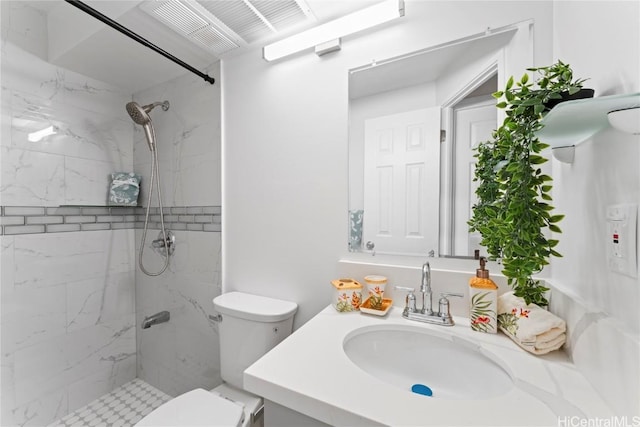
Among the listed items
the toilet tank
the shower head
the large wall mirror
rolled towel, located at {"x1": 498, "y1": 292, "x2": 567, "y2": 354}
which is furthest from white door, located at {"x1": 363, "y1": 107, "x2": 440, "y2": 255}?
the shower head

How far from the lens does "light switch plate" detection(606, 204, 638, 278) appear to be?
46cm

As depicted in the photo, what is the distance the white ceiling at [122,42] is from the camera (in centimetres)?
115

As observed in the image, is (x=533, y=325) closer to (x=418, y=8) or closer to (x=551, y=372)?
(x=551, y=372)

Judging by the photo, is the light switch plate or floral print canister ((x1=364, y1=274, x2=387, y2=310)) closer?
the light switch plate

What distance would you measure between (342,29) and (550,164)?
90cm

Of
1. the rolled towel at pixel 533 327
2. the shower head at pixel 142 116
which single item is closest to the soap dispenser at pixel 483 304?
the rolled towel at pixel 533 327

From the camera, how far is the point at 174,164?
5.61ft

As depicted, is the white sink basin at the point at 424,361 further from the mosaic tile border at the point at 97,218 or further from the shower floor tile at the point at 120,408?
the shower floor tile at the point at 120,408

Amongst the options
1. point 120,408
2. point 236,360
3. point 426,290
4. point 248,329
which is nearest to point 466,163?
point 426,290

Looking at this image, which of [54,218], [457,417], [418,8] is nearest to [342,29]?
[418,8]

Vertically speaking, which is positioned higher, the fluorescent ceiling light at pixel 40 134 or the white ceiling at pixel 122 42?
the white ceiling at pixel 122 42

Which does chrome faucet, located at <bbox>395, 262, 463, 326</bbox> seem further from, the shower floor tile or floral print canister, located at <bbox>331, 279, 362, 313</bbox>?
the shower floor tile

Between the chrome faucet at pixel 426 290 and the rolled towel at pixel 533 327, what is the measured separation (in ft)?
0.69

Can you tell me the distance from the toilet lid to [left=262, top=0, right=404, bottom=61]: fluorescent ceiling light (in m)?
1.50
